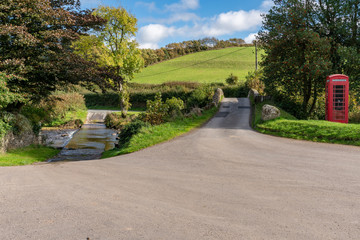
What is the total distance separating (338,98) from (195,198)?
13935 mm

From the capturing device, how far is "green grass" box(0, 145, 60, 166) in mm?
11220

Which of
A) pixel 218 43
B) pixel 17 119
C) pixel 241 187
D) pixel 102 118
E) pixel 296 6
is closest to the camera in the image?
pixel 241 187

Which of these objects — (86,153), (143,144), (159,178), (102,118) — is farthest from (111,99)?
(159,178)

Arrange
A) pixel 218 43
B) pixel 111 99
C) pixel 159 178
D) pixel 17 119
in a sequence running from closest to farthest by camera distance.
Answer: pixel 159 178 < pixel 17 119 < pixel 111 99 < pixel 218 43

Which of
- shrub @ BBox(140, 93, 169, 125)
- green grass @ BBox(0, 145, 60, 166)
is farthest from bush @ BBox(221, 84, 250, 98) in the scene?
green grass @ BBox(0, 145, 60, 166)

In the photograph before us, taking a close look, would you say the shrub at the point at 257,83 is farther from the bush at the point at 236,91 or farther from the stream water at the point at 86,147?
the stream water at the point at 86,147

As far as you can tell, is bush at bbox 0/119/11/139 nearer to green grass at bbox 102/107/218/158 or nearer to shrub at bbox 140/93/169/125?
green grass at bbox 102/107/218/158

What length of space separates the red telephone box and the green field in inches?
1579

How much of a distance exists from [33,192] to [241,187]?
4.52 m

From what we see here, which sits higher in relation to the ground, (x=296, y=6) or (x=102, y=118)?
(x=296, y=6)

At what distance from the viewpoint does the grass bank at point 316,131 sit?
423 inches

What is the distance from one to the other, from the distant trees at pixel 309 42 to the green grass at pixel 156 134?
712 cm

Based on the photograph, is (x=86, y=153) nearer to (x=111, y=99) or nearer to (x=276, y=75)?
(x=276, y=75)

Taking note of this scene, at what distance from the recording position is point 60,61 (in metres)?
14.5
